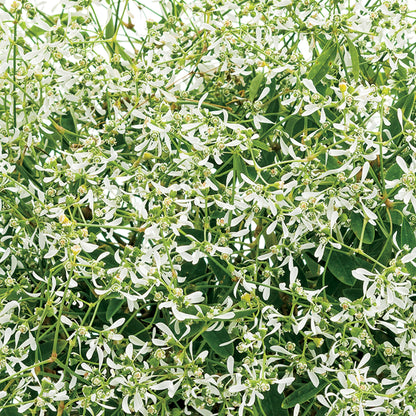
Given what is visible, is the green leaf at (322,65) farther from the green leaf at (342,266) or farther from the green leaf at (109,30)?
the green leaf at (109,30)

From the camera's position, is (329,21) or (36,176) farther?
(36,176)

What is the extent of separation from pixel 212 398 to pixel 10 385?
0.75 ft

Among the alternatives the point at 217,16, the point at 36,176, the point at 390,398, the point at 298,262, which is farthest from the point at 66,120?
the point at 390,398

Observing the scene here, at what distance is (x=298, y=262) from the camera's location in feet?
2.93

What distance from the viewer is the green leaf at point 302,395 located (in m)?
0.80

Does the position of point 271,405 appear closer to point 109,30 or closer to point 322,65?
point 322,65

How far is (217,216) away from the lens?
854 millimetres

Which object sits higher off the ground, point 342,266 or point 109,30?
point 109,30

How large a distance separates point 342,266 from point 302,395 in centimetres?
14

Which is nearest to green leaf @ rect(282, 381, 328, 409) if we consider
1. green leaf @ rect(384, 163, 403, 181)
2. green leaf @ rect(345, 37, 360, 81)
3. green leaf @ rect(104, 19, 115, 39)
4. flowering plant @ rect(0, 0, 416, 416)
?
flowering plant @ rect(0, 0, 416, 416)

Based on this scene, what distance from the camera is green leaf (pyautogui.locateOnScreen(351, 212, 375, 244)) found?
83 cm

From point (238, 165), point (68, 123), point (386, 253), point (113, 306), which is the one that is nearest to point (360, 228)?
point (386, 253)

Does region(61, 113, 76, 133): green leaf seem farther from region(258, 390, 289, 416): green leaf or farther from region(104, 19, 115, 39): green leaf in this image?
region(258, 390, 289, 416): green leaf

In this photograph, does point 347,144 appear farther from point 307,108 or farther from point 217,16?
point 217,16
